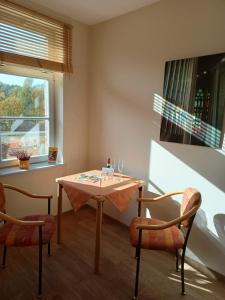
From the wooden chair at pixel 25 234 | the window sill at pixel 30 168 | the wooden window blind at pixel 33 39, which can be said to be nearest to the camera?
the wooden chair at pixel 25 234

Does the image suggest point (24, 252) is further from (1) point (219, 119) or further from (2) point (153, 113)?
(1) point (219, 119)

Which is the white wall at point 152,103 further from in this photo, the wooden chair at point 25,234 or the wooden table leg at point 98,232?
the wooden chair at point 25,234

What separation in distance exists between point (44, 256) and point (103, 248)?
597 mm

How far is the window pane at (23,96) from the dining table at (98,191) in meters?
0.99

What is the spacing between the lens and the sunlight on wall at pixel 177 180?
2.02 m

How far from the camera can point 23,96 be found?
2602 millimetres

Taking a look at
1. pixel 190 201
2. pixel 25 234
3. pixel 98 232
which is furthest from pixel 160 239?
pixel 25 234

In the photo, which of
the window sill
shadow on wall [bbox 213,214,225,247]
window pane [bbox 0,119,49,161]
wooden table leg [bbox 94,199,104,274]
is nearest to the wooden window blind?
window pane [bbox 0,119,49,161]

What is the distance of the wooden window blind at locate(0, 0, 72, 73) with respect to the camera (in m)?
2.23

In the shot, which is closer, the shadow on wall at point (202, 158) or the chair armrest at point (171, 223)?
the chair armrest at point (171, 223)

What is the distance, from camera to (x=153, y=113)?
239 centimetres

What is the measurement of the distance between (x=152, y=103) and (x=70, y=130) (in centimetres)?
117

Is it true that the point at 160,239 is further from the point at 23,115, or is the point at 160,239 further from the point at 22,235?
the point at 23,115

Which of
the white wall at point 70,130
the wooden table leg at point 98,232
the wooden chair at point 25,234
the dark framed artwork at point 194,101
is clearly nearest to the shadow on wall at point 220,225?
the dark framed artwork at point 194,101
